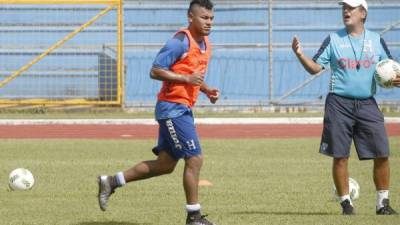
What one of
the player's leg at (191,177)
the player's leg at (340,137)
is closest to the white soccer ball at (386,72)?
the player's leg at (340,137)

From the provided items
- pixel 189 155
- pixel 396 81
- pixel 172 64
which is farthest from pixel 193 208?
pixel 396 81

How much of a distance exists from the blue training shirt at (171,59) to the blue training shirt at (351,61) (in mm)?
1480

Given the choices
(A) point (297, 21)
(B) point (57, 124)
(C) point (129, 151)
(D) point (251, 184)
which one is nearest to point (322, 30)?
(A) point (297, 21)

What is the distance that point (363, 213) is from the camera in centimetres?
990

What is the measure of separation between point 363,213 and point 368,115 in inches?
37.8

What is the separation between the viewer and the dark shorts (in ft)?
31.8

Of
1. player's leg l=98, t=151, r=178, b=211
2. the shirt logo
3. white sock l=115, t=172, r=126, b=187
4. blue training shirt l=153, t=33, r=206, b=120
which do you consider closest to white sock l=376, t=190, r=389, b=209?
the shirt logo

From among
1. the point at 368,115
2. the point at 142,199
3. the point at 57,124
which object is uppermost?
the point at 368,115

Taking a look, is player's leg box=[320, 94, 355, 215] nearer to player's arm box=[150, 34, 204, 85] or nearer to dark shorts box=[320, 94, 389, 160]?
dark shorts box=[320, 94, 389, 160]

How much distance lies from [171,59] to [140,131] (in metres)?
13.3

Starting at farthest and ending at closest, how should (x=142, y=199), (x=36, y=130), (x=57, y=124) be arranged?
(x=57, y=124) → (x=36, y=130) → (x=142, y=199)

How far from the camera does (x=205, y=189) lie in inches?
469

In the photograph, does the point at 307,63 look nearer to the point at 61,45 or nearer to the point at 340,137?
the point at 340,137

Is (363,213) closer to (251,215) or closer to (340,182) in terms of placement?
(340,182)
